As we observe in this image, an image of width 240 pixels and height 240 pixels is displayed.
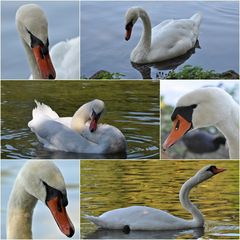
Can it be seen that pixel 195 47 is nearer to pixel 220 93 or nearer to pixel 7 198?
pixel 220 93

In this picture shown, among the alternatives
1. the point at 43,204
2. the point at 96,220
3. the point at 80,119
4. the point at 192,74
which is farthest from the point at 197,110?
the point at 43,204

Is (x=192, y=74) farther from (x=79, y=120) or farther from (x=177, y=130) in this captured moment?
(x=79, y=120)

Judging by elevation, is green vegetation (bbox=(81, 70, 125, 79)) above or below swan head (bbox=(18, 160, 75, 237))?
above

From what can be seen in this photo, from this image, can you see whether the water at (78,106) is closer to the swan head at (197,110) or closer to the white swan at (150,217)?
the swan head at (197,110)

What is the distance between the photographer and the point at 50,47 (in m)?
3.57

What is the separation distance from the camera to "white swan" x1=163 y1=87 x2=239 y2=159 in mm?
3574

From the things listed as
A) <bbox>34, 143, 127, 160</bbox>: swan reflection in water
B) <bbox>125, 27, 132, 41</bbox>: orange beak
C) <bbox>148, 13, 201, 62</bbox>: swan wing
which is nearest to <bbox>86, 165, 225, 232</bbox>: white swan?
<bbox>34, 143, 127, 160</bbox>: swan reflection in water

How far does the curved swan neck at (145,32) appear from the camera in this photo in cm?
356

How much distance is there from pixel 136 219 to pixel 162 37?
2.43 feet

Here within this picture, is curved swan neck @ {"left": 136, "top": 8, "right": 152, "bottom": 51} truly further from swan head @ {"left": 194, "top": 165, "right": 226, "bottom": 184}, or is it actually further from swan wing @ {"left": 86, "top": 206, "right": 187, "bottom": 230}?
swan wing @ {"left": 86, "top": 206, "right": 187, "bottom": 230}

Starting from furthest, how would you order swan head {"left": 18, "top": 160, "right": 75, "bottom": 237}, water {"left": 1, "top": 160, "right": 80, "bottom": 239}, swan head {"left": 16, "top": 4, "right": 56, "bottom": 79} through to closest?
1. water {"left": 1, "top": 160, "right": 80, "bottom": 239}
2. swan head {"left": 16, "top": 4, "right": 56, "bottom": 79}
3. swan head {"left": 18, "top": 160, "right": 75, "bottom": 237}

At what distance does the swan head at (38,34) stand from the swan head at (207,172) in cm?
71

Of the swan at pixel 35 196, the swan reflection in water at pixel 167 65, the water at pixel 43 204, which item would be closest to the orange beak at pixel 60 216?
the swan at pixel 35 196

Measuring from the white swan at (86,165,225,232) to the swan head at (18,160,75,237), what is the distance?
303 mm
